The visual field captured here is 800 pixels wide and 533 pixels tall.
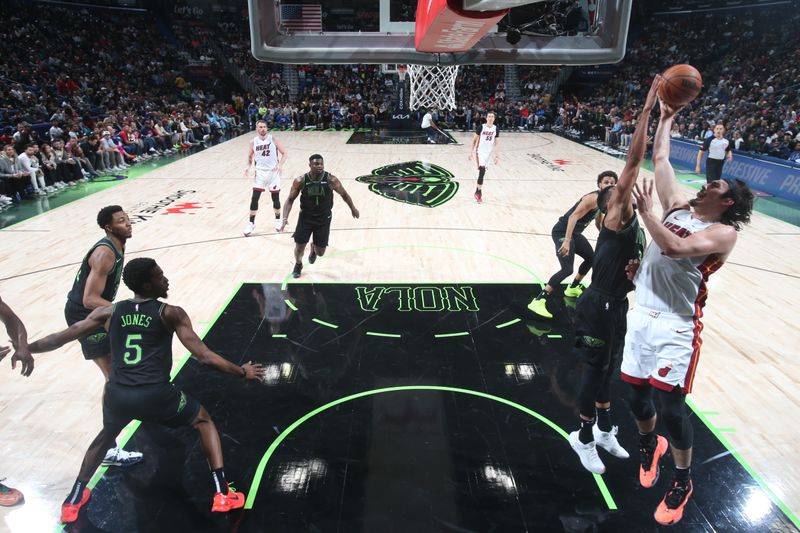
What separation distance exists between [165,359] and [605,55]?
4.27 meters

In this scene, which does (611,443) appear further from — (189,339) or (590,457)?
(189,339)

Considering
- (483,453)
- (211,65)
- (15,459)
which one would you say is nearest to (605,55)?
(483,453)

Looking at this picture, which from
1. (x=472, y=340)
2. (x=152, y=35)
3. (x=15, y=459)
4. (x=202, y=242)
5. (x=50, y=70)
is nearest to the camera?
(x=15, y=459)

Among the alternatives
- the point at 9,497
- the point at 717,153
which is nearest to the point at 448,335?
the point at 9,497

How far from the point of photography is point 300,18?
17.4 feet

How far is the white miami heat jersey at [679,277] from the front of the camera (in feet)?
10.1

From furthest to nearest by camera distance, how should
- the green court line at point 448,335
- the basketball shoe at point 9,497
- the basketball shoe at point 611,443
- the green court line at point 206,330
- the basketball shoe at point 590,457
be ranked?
the green court line at point 448,335 → the green court line at point 206,330 → the basketball shoe at point 611,443 → the basketball shoe at point 590,457 → the basketball shoe at point 9,497

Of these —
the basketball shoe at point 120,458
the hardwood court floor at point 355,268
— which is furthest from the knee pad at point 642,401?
the basketball shoe at point 120,458

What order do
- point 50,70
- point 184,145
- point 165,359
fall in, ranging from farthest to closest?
point 50,70
point 184,145
point 165,359

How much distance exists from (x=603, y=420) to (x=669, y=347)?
1.00 metres

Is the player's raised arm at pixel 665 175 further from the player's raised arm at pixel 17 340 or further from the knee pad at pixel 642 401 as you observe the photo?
the player's raised arm at pixel 17 340

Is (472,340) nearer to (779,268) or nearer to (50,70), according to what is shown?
(779,268)

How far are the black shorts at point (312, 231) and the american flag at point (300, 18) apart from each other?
89.9 inches

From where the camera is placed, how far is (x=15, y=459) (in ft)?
12.4
